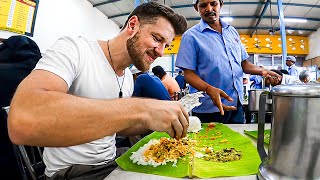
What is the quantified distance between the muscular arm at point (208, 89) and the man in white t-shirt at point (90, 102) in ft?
1.63

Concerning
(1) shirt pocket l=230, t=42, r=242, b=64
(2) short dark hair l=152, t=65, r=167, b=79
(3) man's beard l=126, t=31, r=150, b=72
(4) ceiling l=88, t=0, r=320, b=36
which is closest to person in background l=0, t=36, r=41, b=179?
(3) man's beard l=126, t=31, r=150, b=72

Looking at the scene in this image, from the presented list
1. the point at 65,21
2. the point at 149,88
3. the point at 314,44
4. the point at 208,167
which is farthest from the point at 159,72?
the point at 314,44

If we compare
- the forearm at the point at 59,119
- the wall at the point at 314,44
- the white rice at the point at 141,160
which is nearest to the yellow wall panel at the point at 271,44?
the wall at the point at 314,44

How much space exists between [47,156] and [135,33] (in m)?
0.76

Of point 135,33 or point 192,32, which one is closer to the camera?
point 135,33

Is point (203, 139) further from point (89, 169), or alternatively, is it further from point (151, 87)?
point (151, 87)

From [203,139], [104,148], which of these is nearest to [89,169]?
[104,148]

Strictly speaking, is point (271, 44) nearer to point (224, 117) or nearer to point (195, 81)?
point (224, 117)

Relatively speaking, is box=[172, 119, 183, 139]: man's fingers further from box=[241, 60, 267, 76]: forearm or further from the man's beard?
box=[241, 60, 267, 76]: forearm

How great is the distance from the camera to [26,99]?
0.66m

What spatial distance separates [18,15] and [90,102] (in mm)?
3743

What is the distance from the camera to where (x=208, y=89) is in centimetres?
169

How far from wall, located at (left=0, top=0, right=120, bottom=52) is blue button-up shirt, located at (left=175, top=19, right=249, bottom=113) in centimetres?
160

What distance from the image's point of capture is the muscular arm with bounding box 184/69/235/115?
1578 mm
